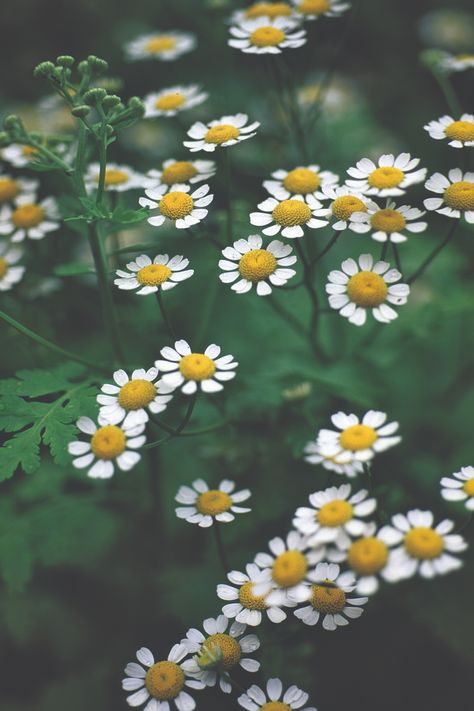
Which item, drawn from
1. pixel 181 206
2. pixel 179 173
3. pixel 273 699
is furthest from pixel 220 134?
pixel 273 699

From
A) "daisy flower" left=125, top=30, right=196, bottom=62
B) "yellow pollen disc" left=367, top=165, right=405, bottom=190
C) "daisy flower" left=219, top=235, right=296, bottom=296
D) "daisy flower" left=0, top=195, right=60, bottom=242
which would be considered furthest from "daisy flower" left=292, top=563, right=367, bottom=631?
"daisy flower" left=125, top=30, right=196, bottom=62

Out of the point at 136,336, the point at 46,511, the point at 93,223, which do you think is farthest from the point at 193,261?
the point at 46,511

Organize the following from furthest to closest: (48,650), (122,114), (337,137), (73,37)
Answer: (73,37)
(337,137)
(48,650)
(122,114)

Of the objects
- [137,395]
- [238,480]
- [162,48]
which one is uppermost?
[162,48]

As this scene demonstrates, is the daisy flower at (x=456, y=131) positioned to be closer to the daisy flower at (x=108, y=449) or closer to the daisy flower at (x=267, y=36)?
the daisy flower at (x=267, y=36)

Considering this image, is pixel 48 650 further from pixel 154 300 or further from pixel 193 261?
pixel 193 261

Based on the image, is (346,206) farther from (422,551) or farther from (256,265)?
(422,551)
